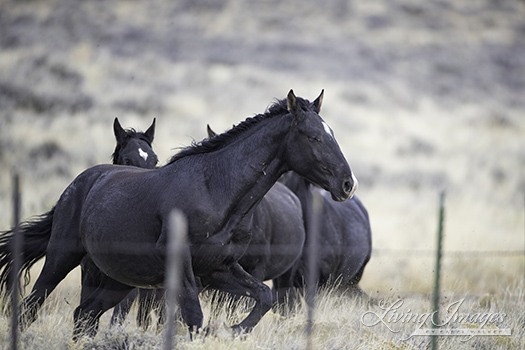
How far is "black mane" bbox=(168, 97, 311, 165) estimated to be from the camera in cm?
613

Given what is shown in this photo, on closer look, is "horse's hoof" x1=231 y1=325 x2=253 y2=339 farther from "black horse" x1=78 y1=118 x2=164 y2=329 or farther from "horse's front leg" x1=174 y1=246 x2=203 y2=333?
"black horse" x1=78 y1=118 x2=164 y2=329

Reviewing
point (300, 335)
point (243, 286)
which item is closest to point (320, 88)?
point (300, 335)

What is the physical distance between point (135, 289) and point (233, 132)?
2731 mm

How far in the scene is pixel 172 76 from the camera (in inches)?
1437

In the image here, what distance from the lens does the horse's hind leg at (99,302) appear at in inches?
273

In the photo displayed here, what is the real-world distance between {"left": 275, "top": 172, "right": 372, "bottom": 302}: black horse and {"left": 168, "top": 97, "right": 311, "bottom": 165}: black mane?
320cm

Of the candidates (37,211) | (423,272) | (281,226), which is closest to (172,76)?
(37,211)

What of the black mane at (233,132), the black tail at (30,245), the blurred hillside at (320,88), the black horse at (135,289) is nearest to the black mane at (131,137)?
the black horse at (135,289)

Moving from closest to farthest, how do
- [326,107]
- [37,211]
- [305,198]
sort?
[305,198]
[37,211]
[326,107]

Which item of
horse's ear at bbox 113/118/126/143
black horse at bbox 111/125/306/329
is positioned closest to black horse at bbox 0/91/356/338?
black horse at bbox 111/125/306/329

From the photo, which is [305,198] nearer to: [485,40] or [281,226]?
[281,226]

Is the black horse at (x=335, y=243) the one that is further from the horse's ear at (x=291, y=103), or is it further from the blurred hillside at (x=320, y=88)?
the horse's ear at (x=291, y=103)

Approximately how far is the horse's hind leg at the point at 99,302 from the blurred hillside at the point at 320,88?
261 inches

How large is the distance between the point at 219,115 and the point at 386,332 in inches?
952
